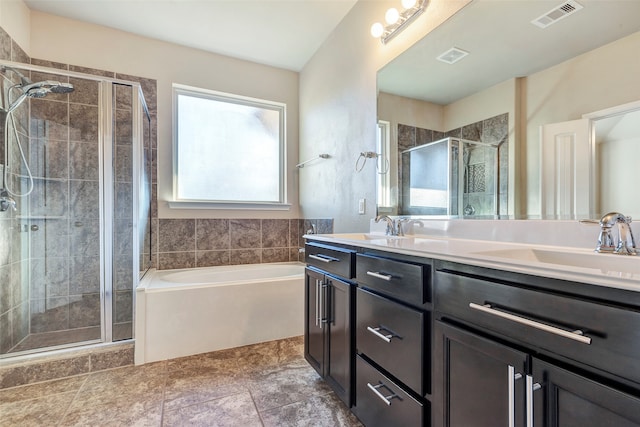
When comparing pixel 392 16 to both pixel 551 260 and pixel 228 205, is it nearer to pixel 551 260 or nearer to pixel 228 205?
pixel 551 260

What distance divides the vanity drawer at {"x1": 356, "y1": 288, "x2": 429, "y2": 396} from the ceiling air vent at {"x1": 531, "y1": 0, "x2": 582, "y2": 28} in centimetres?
123

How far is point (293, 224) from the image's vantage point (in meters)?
3.29

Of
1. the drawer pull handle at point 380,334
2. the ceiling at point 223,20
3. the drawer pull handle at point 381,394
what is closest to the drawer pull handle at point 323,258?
the drawer pull handle at point 380,334

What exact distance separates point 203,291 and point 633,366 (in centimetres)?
215

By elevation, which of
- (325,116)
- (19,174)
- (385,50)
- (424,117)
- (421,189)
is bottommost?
(421,189)

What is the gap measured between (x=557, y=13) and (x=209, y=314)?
249cm

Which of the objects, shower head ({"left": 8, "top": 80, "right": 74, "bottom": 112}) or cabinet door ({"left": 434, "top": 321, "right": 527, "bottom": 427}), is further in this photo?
shower head ({"left": 8, "top": 80, "right": 74, "bottom": 112})

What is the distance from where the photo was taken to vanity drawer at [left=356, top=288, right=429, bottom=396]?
0.97 metres

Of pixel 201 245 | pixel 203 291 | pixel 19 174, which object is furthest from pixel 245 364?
pixel 19 174

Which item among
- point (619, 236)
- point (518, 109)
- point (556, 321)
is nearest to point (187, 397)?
point (556, 321)

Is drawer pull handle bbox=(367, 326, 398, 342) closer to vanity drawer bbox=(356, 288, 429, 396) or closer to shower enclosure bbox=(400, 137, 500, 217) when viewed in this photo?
vanity drawer bbox=(356, 288, 429, 396)

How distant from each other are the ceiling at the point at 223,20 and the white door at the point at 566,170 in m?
1.85

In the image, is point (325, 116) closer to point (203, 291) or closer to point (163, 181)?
point (163, 181)

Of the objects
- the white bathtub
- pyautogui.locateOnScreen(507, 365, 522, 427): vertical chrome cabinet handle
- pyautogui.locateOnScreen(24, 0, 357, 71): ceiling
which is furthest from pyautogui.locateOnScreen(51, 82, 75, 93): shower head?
pyautogui.locateOnScreen(507, 365, 522, 427): vertical chrome cabinet handle
